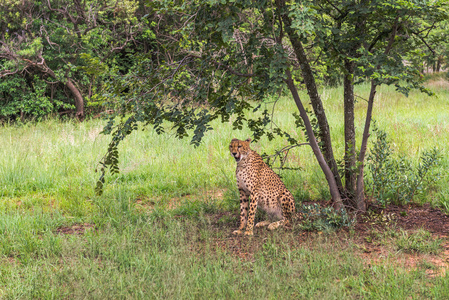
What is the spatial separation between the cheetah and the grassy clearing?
0.29 m

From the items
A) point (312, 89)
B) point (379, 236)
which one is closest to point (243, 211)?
point (379, 236)

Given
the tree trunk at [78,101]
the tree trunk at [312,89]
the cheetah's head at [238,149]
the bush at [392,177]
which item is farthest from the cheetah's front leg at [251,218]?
the tree trunk at [78,101]

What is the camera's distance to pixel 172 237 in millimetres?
4684

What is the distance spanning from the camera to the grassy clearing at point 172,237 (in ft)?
12.0

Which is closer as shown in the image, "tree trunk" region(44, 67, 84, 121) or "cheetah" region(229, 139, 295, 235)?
"cheetah" region(229, 139, 295, 235)

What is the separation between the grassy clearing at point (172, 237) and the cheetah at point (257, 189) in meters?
0.29

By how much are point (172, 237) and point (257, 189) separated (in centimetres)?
118

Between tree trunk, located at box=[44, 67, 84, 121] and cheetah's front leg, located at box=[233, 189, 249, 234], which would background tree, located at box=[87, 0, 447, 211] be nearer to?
cheetah's front leg, located at box=[233, 189, 249, 234]

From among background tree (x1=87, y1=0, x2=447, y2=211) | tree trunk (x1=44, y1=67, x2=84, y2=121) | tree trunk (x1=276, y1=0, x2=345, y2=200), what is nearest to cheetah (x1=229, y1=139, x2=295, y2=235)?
background tree (x1=87, y1=0, x2=447, y2=211)

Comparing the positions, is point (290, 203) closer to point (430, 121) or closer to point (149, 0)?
point (149, 0)

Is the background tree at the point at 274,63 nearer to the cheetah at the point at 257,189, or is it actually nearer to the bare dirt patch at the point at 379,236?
the bare dirt patch at the point at 379,236

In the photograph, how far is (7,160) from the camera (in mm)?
7660

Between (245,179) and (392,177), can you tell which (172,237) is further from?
(392,177)

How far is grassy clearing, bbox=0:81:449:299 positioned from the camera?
3668 mm
